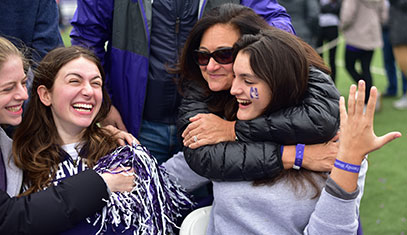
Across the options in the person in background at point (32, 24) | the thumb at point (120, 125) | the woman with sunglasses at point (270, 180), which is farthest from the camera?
the thumb at point (120, 125)

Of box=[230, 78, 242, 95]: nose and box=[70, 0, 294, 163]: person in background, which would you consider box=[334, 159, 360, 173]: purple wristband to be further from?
box=[70, 0, 294, 163]: person in background

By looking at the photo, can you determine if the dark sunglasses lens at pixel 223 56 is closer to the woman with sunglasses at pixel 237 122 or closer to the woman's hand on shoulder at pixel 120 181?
the woman with sunglasses at pixel 237 122

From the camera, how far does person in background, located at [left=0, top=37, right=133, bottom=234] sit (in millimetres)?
1683

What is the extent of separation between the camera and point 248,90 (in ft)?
6.02

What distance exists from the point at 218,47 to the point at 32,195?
3.05 ft

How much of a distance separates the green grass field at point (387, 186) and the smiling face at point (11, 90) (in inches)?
107

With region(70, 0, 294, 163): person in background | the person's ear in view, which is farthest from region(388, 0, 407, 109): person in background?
the person's ear

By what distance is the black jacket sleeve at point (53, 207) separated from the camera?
5.49ft

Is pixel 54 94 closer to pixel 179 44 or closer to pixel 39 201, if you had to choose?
pixel 39 201

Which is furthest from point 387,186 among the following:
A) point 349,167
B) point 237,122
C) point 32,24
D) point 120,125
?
point 32,24

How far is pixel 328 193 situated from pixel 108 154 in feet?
3.07

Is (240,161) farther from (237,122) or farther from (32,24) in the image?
(32,24)

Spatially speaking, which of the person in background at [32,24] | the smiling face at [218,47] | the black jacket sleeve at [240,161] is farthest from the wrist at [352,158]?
the person in background at [32,24]

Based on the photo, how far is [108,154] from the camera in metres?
2.05
